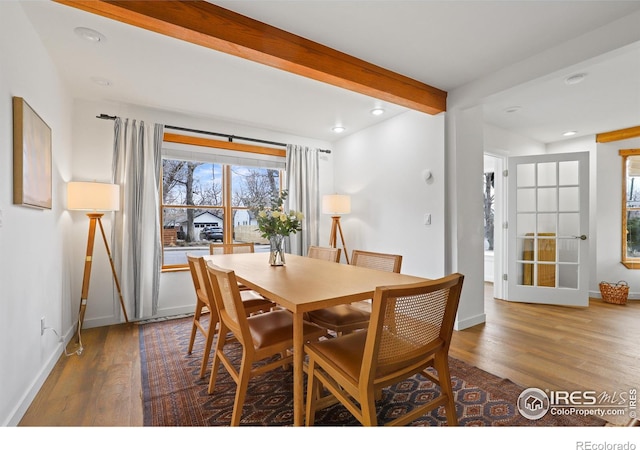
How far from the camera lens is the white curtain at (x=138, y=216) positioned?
3.21 meters

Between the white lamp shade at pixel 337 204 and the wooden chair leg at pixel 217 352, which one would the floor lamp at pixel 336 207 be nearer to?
the white lamp shade at pixel 337 204

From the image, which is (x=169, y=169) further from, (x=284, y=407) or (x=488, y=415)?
(x=488, y=415)

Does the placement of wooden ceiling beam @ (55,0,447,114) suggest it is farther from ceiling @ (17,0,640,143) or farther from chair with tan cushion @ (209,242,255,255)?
chair with tan cushion @ (209,242,255,255)

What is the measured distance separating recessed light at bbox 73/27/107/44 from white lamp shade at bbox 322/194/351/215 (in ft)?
9.21

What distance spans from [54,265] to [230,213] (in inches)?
77.6

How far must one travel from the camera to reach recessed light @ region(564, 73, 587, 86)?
265cm

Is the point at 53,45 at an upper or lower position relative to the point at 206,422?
upper

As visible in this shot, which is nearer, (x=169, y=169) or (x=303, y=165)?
(x=169, y=169)

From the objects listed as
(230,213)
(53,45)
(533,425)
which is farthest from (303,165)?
(533,425)

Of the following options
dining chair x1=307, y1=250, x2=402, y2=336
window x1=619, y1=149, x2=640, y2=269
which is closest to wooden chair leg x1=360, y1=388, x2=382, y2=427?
dining chair x1=307, y1=250, x2=402, y2=336

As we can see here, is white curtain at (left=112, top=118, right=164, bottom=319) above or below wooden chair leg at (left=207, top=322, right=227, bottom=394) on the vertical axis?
above

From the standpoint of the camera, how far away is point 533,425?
1574mm

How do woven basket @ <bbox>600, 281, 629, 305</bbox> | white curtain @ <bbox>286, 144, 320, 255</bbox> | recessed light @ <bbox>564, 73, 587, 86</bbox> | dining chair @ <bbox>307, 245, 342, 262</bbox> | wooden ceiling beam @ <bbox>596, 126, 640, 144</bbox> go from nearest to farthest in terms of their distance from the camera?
recessed light @ <bbox>564, 73, 587, 86</bbox> < dining chair @ <bbox>307, 245, 342, 262</bbox> < woven basket @ <bbox>600, 281, 629, 305</bbox> < wooden ceiling beam @ <bbox>596, 126, 640, 144</bbox> < white curtain @ <bbox>286, 144, 320, 255</bbox>
